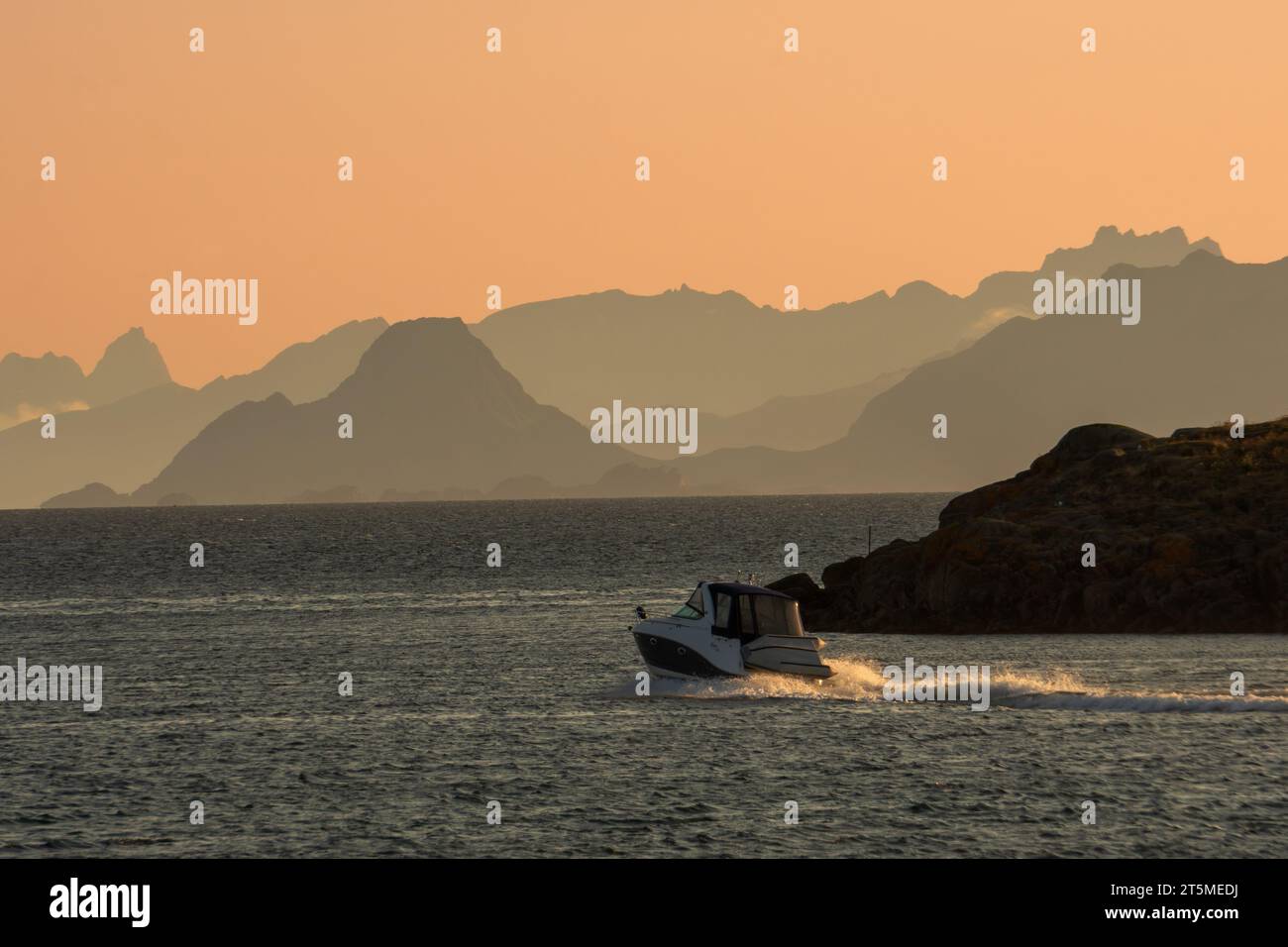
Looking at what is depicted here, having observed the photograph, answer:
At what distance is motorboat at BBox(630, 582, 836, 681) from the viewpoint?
5269cm

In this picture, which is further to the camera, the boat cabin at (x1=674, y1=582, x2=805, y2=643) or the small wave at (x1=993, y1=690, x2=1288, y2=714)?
the boat cabin at (x1=674, y1=582, x2=805, y2=643)

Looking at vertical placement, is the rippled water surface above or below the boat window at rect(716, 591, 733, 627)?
below

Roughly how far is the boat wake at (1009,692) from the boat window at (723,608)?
1.94 metres

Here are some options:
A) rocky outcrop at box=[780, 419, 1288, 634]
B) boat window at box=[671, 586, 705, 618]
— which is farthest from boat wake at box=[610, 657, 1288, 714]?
rocky outcrop at box=[780, 419, 1288, 634]

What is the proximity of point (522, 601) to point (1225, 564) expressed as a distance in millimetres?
42974

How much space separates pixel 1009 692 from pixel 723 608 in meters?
9.93

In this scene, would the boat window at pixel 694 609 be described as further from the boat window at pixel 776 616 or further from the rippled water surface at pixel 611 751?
the rippled water surface at pixel 611 751

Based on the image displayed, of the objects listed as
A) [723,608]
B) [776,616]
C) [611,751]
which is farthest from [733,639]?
[611,751]

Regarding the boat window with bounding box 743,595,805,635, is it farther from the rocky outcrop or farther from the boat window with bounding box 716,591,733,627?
the rocky outcrop

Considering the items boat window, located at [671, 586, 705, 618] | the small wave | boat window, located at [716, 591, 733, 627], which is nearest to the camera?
the small wave

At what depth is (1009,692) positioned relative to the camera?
1997 inches

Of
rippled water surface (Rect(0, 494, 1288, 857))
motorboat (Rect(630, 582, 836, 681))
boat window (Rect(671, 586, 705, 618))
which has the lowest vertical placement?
rippled water surface (Rect(0, 494, 1288, 857))

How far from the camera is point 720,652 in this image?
5281 cm

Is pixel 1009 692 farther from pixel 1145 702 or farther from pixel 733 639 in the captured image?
pixel 733 639
